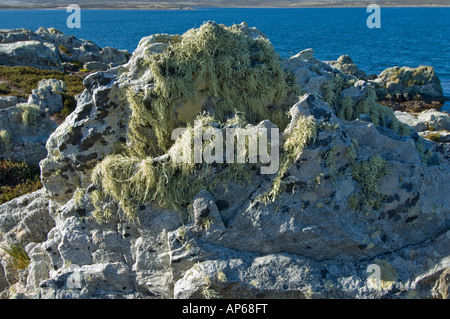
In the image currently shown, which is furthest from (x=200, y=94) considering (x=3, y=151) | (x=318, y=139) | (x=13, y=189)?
(x=3, y=151)

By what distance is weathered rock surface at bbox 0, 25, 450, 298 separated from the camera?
5996mm

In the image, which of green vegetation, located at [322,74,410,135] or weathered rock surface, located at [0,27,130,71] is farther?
weathered rock surface, located at [0,27,130,71]

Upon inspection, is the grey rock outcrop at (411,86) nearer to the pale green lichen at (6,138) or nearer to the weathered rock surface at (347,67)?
the weathered rock surface at (347,67)

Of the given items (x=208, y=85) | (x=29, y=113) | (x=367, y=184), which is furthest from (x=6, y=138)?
(x=367, y=184)

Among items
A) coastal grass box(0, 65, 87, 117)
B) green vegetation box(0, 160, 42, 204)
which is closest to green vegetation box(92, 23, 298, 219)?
green vegetation box(0, 160, 42, 204)

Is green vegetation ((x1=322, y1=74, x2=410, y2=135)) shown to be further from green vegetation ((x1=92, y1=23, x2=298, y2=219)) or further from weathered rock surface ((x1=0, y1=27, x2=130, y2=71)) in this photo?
weathered rock surface ((x1=0, y1=27, x2=130, y2=71))

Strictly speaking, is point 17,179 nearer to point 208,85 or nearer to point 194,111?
point 194,111

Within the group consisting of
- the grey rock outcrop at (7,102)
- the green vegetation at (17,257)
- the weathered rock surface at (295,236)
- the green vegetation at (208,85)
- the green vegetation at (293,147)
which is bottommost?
the green vegetation at (17,257)

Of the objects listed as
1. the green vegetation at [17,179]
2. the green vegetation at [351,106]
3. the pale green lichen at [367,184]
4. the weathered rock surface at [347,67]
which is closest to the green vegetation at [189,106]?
the green vegetation at [351,106]

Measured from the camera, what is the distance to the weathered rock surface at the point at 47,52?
37250 mm

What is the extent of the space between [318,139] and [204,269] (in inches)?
114

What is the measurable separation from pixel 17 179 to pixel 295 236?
11.4m

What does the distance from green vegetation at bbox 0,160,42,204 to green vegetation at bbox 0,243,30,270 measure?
14.3ft

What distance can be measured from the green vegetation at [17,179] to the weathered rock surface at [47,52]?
2711 cm
